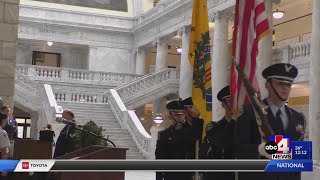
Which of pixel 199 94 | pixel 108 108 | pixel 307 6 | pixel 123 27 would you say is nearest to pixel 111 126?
pixel 108 108

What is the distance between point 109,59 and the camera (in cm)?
3438

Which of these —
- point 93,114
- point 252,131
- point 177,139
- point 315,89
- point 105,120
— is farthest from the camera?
point 93,114

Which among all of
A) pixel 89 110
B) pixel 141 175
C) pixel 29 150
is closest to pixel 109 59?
pixel 89 110

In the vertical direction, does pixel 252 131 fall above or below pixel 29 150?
above

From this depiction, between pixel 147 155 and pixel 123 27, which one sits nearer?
pixel 147 155

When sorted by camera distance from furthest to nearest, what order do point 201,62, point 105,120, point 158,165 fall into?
point 105,120, point 201,62, point 158,165

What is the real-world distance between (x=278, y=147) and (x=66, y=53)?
33.0 m

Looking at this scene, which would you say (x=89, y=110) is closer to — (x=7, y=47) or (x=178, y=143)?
(x=7, y=47)

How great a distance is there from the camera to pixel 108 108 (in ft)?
82.7

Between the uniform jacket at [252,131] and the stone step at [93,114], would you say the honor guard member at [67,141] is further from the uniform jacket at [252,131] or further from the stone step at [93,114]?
the stone step at [93,114]

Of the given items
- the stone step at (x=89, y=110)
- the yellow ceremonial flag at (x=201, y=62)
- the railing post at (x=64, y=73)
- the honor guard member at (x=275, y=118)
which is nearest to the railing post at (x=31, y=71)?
the railing post at (x=64, y=73)

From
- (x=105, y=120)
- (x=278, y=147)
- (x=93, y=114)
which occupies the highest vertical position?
(x=93, y=114)

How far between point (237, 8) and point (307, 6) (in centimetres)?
2077

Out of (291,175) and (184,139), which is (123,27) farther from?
(291,175)
